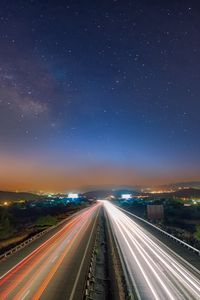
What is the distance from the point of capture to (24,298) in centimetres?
2647

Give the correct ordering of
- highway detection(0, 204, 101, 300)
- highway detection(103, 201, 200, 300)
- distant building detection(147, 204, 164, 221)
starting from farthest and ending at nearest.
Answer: distant building detection(147, 204, 164, 221) < highway detection(0, 204, 101, 300) < highway detection(103, 201, 200, 300)

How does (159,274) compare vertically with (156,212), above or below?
below

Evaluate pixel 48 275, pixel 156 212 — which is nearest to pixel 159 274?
pixel 48 275

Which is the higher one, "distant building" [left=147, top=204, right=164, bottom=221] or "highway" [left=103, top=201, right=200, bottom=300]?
"distant building" [left=147, top=204, right=164, bottom=221]

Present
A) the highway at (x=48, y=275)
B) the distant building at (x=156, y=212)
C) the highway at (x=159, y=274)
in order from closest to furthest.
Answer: the highway at (x=159, y=274) → the highway at (x=48, y=275) → the distant building at (x=156, y=212)

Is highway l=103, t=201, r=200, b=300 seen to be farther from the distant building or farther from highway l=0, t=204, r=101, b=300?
the distant building

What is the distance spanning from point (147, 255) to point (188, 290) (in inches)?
647

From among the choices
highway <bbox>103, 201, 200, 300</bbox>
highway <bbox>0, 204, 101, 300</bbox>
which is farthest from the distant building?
highway <bbox>0, 204, 101, 300</bbox>

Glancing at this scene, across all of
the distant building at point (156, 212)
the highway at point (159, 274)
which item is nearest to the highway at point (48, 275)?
the highway at point (159, 274)

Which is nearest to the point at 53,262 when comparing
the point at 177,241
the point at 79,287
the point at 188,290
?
the point at 79,287

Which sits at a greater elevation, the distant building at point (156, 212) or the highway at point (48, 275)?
the distant building at point (156, 212)

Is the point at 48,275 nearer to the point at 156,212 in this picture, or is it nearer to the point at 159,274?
the point at 159,274

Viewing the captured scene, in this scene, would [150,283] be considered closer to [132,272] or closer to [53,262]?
[132,272]

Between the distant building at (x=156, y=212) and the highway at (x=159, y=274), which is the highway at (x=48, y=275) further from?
the distant building at (x=156, y=212)
